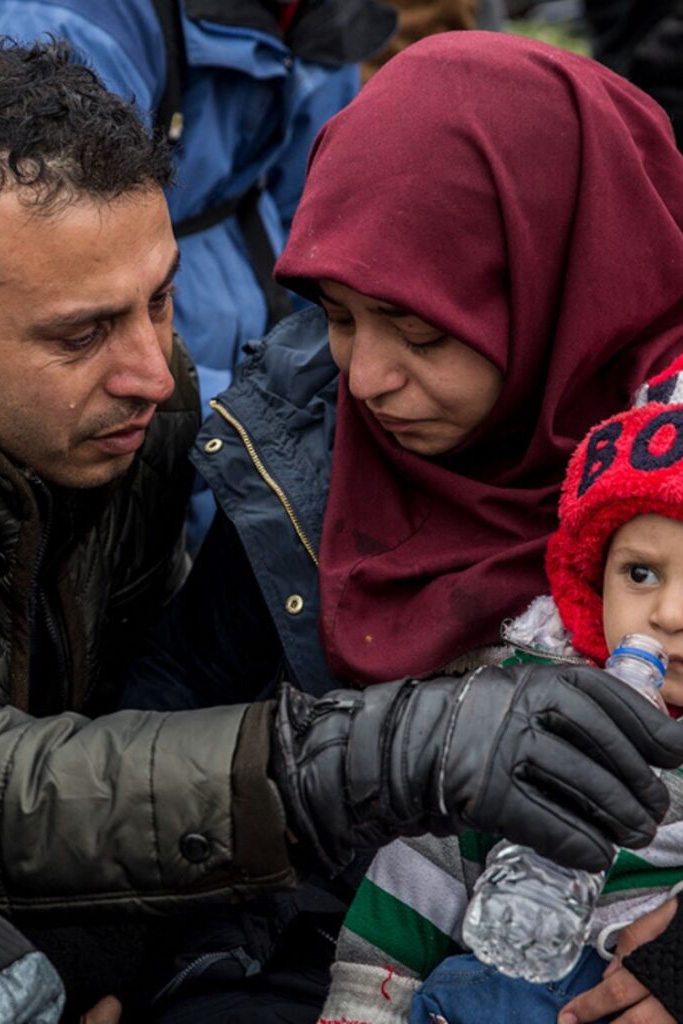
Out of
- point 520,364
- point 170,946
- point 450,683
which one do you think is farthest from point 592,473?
point 170,946

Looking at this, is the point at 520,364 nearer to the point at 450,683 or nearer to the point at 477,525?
the point at 477,525

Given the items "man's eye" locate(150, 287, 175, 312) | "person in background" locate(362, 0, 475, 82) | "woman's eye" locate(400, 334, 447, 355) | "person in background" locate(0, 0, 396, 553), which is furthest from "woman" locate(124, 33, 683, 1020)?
"person in background" locate(362, 0, 475, 82)

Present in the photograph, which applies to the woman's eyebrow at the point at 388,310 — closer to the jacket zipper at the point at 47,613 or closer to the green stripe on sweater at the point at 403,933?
the jacket zipper at the point at 47,613

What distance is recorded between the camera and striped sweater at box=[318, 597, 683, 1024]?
2.36m

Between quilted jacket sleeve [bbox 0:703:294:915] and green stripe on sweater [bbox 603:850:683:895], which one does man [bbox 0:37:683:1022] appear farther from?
green stripe on sweater [bbox 603:850:683:895]

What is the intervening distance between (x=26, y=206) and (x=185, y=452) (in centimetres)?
79

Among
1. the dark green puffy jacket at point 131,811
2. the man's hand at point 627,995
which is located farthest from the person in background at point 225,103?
the man's hand at point 627,995

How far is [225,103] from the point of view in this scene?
3.87 metres

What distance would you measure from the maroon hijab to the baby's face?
0.25m

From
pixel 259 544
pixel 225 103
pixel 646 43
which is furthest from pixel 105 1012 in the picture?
pixel 646 43

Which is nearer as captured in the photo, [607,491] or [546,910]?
[546,910]

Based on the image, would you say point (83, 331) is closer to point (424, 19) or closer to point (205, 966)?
point (205, 966)

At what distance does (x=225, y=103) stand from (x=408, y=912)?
2.29 m

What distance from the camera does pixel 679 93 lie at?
5938 millimetres
